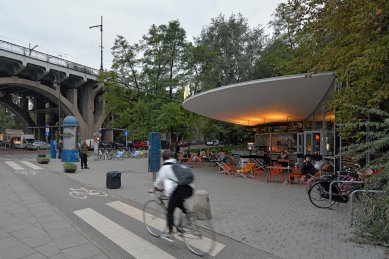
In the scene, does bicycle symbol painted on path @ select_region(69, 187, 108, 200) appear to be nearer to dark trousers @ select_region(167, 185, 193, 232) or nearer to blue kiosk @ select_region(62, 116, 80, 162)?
dark trousers @ select_region(167, 185, 193, 232)

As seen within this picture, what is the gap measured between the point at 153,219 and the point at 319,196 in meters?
4.64

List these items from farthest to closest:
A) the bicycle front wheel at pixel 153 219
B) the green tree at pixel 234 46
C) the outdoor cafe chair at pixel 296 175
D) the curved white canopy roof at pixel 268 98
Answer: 1. the green tree at pixel 234 46
2. the curved white canopy roof at pixel 268 98
3. the outdoor cafe chair at pixel 296 175
4. the bicycle front wheel at pixel 153 219

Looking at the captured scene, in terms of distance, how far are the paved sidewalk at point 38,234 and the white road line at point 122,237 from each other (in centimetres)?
45

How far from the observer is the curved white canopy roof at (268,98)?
14.0 meters

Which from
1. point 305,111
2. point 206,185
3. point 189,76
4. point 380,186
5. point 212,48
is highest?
point 212,48

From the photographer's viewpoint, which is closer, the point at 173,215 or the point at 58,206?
the point at 173,215

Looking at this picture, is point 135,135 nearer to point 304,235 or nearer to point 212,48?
point 212,48

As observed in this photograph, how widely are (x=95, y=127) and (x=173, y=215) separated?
6169 centimetres

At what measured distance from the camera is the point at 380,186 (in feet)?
20.6

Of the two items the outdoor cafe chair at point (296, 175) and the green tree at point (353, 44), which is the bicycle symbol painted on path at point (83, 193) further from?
the green tree at point (353, 44)

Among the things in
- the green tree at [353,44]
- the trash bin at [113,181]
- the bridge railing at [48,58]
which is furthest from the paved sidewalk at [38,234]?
the bridge railing at [48,58]

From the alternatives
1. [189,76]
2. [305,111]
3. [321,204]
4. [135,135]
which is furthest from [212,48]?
[321,204]

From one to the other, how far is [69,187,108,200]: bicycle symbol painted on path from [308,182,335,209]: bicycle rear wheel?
20.6 ft

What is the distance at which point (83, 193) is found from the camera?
10906 mm
